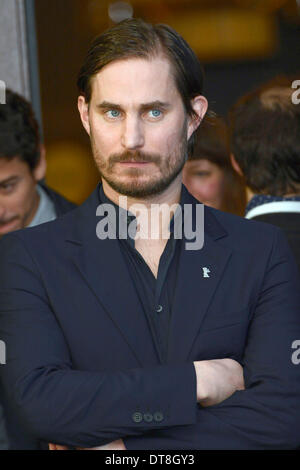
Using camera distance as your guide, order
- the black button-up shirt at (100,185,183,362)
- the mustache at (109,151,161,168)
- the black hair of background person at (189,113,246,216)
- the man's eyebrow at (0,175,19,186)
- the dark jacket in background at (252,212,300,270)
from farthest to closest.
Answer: the black hair of background person at (189,113,246,216) < the man's eyebrow at (0,175,19,186) < the dark jacket in background at (252,212,300,270) < the black button-up shirt at (100,185,183,362) < the mustache at (109,151,161,168)

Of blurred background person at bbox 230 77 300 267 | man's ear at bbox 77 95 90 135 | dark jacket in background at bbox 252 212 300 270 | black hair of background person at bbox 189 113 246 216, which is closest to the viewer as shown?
man's ear at bbox 77 95 90 135

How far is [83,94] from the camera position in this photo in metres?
2.77

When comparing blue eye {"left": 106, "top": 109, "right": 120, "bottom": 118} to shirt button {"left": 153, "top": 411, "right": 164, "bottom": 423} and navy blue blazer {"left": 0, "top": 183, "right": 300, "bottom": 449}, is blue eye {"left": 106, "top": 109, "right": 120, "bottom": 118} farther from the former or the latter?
shirt button {"left": 153, "top": 411, "right": 164, "bottom": 423}

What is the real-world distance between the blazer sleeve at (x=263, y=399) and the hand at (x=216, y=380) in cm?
3

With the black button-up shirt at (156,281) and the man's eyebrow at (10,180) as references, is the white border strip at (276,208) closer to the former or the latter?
the black button-up shirt at (156,281)

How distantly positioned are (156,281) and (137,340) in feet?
0.76

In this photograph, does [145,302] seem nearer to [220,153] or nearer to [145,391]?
[145,391]

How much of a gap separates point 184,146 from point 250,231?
44cm

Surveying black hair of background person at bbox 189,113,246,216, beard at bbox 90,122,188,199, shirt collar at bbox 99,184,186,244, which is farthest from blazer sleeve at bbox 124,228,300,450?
black hair of background person at bbox 189,113,246,216

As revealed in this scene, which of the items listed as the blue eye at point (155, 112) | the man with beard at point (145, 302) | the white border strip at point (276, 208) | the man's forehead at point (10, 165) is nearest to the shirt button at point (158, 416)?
the man with beard at point (145, 302)

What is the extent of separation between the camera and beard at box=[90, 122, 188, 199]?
8.24ft

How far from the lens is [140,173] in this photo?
2520 millimetres

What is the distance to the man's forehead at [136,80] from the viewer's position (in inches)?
98.9
